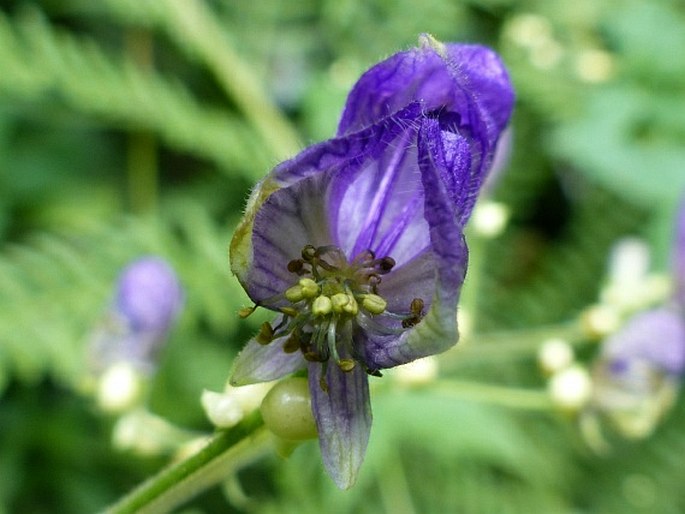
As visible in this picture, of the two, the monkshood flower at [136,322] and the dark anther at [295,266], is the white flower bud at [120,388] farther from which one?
the dark anther at [295,266]

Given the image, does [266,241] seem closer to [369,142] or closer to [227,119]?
[369,142]

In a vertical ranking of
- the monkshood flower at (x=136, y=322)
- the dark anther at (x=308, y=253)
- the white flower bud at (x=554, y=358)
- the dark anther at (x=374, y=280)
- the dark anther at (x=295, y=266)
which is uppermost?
the monkshood flower at (x=136, y=322)

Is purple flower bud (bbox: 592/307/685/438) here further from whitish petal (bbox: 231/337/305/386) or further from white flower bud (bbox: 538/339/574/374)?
whitish petal (bbox: 231/337/305/386)

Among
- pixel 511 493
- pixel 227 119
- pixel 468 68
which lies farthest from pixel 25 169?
pixel 468 68

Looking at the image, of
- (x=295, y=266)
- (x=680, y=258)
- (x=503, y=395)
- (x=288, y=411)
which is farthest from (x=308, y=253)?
(x=680, y=258)

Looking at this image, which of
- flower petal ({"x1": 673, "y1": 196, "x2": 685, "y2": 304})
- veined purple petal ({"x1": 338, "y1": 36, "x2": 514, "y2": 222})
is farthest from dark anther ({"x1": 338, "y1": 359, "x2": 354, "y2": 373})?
flower petal ({"x1": 673, "y1": 196, "x2": 685, "y2": 304})

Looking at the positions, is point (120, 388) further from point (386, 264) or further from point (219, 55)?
point (219, 55)

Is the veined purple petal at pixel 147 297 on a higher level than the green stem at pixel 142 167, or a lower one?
lower

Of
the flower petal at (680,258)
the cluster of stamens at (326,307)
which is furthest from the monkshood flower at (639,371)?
the cluster of stamens at (326,307)
